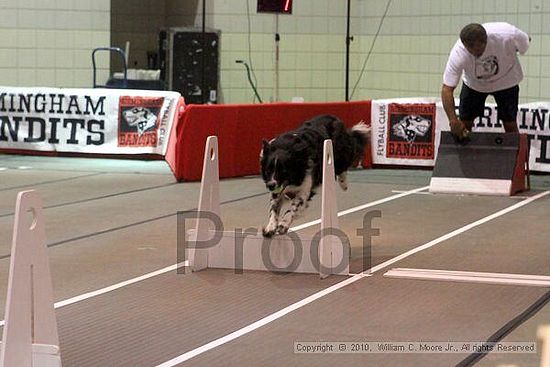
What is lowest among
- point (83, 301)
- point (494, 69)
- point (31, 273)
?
point (83, 301)

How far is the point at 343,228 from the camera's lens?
852cm

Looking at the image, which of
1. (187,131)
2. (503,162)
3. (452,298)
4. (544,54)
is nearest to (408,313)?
(452,298)

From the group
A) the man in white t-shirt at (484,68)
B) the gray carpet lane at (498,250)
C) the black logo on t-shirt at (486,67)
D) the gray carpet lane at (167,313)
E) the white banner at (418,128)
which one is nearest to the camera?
the gray carpet lane at (167,313)

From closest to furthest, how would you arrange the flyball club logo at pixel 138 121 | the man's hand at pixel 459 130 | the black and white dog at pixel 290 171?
1. the black and white dog at pixel 290 171
2. the man's hand at pixel 459 130
3. the flyball club logo at pixel 138 121

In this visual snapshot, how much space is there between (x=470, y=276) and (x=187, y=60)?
11466 mm

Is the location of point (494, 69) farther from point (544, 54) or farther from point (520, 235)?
point (544, 54)

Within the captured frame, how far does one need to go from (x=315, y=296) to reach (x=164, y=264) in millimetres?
1394

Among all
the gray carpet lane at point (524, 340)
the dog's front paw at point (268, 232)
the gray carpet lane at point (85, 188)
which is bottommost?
the gray carpet lane at point (524, 340)

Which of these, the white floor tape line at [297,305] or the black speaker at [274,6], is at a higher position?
the black speaker at [274,6]

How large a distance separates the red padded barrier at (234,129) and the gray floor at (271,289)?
1.12 metres

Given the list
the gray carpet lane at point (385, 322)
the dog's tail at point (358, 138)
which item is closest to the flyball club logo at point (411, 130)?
the dog's tail at point (358, 138)

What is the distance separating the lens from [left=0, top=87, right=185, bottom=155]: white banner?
12.9 meters

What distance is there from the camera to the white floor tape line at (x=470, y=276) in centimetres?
652

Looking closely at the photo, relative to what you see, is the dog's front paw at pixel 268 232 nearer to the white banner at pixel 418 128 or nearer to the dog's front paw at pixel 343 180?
the dog's front paw at pixel 343 180
